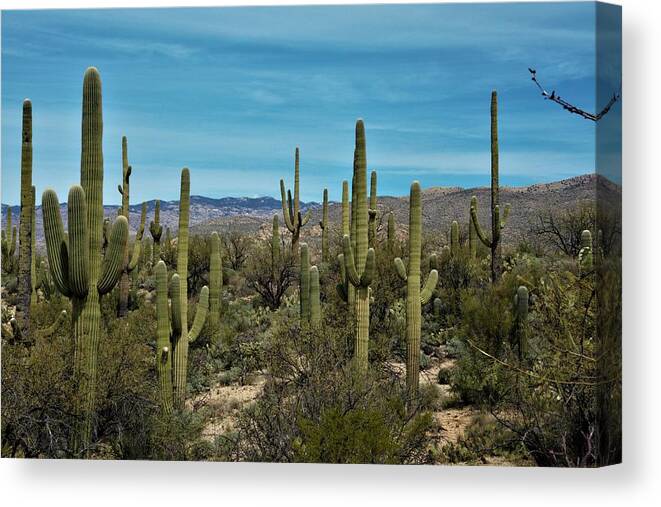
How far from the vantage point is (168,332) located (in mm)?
10852

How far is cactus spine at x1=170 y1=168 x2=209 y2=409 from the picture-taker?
35.3ft

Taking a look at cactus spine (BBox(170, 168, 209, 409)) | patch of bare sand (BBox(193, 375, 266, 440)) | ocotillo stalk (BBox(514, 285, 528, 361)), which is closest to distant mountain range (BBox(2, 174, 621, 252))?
cactus spine (BBox(170, 168, 209, 409))

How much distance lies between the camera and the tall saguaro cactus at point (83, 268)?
9.46 meters

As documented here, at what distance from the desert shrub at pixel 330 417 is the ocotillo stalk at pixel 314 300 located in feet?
4.25

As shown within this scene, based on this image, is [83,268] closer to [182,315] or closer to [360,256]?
[182,315]

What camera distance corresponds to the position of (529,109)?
10992 millimetres

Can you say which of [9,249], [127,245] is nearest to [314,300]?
[127,245]

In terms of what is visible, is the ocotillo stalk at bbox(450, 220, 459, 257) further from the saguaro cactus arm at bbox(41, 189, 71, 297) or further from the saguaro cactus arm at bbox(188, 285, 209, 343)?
the saguaro cactus arm at bbox(41, 189, 71, 297)

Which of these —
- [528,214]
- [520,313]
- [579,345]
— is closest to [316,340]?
[520,313]

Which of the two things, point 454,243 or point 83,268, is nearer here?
point 83,268

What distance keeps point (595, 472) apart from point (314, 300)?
5.49 metres

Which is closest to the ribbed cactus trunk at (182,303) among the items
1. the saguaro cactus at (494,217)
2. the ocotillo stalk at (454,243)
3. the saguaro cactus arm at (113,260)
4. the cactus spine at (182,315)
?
the cactus spine at (182,315)

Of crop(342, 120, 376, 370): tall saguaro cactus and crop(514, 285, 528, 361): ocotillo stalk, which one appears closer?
crop(342, 120, 376, 370): tall saguaro cactus

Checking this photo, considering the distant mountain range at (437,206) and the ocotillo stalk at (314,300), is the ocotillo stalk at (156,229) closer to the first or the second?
the distant mountain range at (437,206)
